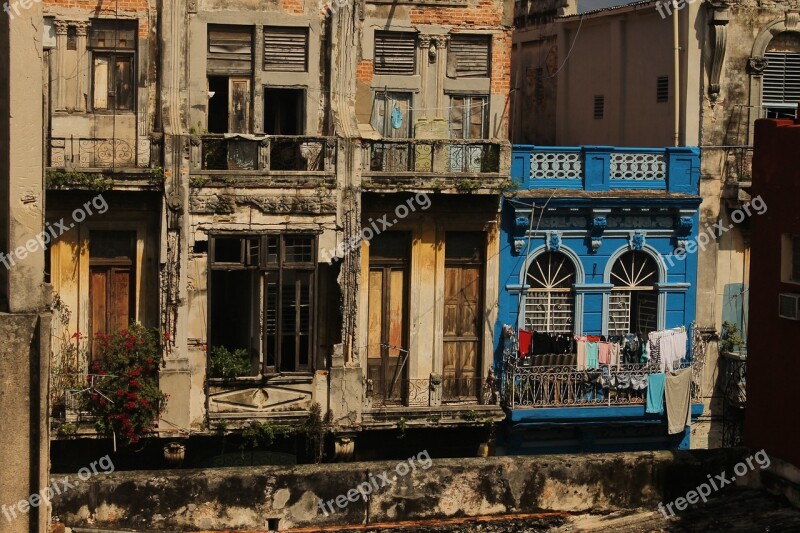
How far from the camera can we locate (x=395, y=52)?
28.6 meters

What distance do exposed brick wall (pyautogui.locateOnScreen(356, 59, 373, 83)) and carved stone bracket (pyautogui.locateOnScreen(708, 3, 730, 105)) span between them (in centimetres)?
682

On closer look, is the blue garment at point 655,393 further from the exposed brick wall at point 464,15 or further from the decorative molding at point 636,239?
the exposed brick wall at point 464,15

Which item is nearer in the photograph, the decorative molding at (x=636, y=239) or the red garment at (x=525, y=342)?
the red garment at (x=525, y=342)

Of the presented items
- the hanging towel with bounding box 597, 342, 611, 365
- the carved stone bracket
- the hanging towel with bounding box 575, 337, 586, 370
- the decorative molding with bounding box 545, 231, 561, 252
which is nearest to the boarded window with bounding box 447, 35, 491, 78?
the decorative molding with bounding box 545, 231, 561, 252

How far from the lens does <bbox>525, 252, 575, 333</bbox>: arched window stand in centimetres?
2939

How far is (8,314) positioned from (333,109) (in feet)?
49.9

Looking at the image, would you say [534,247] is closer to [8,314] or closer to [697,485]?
[697,485]

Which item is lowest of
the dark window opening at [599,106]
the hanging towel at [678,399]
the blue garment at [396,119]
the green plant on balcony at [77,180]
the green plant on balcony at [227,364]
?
the hanging towel at [678,399]

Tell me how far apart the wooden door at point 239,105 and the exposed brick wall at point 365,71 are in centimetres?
207

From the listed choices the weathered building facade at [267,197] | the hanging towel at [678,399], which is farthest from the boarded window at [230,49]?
the hanging towel at [678,399]

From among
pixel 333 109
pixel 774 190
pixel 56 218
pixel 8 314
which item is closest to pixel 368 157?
pixel 333 109

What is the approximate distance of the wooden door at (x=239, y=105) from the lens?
27719 mm

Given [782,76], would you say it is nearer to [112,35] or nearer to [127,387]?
[112,35]

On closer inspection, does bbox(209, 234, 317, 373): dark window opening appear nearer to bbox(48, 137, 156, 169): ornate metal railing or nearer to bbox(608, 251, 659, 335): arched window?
bbox(48, 137, 156, 169): ornate metal railing
